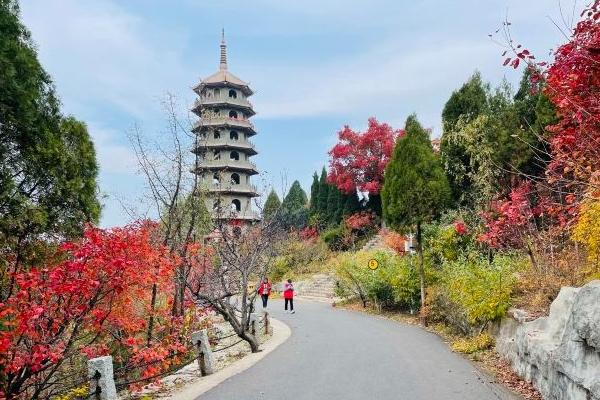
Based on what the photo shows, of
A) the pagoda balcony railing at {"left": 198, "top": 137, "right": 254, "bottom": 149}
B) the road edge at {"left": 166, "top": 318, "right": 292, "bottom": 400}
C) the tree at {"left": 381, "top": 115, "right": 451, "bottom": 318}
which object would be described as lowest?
the road edge at {"left": 166, "top": 318, "right": 292, "bottom": 400}

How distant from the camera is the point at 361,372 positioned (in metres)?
8.65

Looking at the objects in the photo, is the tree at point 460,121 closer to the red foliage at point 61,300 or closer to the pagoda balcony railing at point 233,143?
the red foliage at point 61,300

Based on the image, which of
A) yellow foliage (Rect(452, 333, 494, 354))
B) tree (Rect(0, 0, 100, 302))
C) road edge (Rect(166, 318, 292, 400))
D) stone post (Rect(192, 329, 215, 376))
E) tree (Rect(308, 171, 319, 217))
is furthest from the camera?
tree (Rect(308, 171, 319, 217))

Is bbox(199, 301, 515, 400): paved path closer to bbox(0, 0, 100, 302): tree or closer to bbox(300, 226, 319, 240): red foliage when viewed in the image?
bbox(0, 0, 100, 302): tree

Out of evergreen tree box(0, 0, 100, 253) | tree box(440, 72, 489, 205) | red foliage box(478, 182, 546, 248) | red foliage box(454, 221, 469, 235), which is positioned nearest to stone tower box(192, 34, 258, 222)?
tree box(440, 72, 489, 205)

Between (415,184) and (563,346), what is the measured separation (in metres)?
8.65

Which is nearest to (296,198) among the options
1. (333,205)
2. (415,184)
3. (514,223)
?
(333,205)

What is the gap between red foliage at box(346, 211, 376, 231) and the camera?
107ft

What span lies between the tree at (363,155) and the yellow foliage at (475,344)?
20.9 m

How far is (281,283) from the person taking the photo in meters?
31.6

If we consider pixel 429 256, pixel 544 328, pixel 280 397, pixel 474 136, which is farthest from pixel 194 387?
pixel 474 136

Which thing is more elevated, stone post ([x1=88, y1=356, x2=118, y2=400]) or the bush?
the bush

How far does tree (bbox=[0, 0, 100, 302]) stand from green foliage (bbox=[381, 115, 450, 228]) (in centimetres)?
870

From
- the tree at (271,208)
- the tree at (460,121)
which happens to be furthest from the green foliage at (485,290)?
the tree at (460,121)
